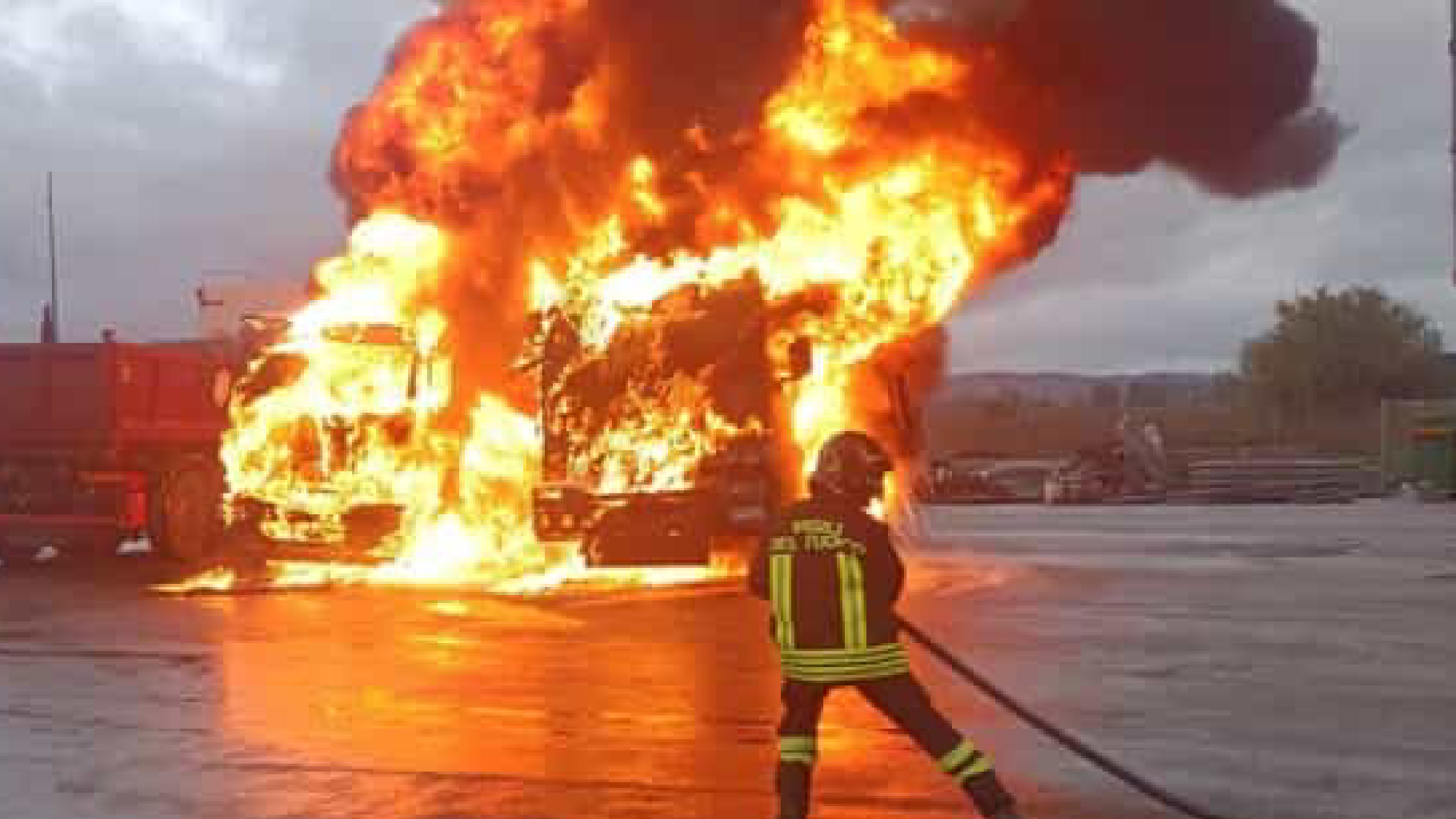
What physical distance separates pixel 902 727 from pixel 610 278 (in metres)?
11.0

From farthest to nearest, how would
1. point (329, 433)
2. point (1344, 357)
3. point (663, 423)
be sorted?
point (1344, 357) → point (329, 433) → point (663, 423)

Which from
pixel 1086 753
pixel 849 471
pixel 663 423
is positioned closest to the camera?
pixel 849 471

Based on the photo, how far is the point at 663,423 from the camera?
16.7 metres

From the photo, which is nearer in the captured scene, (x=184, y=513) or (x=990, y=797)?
(x=990, y=797)

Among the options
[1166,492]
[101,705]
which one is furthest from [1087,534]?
[101,705]

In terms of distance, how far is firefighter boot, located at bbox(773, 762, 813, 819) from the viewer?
652 centimetres

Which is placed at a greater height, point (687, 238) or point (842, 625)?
point (687, 238)

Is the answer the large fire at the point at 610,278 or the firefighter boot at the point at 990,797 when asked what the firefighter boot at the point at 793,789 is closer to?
the firefighter boot at the point at 990,797

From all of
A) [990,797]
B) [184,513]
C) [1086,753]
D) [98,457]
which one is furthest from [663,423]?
[990,797]

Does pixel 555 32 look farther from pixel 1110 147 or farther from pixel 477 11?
pixel 1110 147

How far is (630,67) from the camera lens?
57.8 ft

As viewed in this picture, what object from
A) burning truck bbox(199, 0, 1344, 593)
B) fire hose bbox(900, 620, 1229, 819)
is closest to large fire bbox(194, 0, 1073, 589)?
burning truck bbox(199, 0, 1344, 593)

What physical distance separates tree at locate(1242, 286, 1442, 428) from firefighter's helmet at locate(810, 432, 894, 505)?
5882 cm

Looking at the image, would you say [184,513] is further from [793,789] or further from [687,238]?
[793,789]
